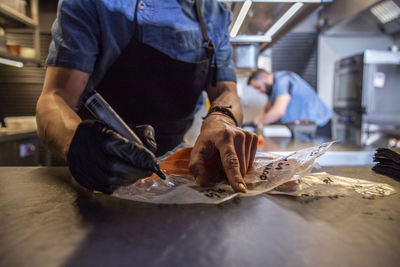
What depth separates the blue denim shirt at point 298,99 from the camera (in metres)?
3.37

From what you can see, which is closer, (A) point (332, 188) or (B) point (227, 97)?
(A) point (332, 188)

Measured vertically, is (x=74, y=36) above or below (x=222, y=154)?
above

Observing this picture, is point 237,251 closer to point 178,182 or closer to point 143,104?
point 178,182

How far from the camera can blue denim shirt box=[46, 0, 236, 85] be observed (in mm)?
833

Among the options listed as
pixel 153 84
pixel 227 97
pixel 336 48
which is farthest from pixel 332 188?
pixel 336 48

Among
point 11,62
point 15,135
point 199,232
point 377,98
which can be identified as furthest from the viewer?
point 377,98

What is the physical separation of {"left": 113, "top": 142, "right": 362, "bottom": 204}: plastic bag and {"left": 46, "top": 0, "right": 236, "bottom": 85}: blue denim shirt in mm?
457

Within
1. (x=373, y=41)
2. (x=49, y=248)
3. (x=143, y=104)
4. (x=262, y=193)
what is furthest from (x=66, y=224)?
(x=373, y=41)

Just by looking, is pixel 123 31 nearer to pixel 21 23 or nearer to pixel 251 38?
pixel 251 38

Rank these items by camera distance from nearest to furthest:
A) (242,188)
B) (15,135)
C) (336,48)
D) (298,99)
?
(242,188)
(15,135)
(298,99)
(336,48)

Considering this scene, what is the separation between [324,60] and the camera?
165 inches

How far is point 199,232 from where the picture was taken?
37 cm

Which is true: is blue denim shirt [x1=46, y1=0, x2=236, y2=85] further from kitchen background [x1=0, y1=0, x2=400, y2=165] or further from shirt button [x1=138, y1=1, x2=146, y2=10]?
kitchen background [x1=0, y1=0, x2=400, y2=165]

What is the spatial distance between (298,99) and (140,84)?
2.80 metres
